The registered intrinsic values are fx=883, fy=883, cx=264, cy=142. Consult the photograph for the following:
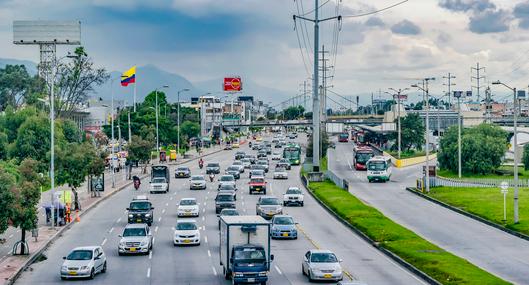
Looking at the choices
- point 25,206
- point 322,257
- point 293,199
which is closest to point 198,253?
point 25,206

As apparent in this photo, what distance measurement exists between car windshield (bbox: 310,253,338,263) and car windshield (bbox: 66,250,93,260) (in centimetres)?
950

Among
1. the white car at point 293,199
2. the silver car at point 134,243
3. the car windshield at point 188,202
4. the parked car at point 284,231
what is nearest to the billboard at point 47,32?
the white car at point 293,199

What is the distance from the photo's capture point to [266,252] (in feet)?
116

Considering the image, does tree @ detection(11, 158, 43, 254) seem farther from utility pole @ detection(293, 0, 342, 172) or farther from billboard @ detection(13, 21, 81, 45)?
billboard @ detection(13, 21, 81, 45)

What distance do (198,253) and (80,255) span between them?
8.54 meters

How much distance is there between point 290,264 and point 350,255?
4.56 metres

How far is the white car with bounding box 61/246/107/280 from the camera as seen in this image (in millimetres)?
36688

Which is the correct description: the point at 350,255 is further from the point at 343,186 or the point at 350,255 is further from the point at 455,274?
the point at 343,186

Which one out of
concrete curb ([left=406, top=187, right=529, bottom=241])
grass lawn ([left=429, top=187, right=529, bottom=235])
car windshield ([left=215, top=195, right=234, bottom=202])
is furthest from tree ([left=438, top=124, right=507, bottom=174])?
car windshield ([left=215, top=195, right=234, bottom=202])

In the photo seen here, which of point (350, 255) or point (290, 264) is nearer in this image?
point (290, 264)

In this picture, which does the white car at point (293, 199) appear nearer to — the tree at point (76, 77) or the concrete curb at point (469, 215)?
the concrete curb at point (469, 215)

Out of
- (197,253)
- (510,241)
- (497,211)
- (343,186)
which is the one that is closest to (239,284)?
(197,253)

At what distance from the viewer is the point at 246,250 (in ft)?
114

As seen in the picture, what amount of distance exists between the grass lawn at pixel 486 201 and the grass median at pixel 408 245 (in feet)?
24.5
